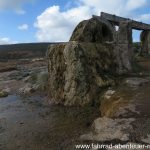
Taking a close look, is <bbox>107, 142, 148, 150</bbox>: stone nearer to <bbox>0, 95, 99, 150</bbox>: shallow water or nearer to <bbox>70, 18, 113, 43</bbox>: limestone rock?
<bbox>0, 95, 99, 150</bbox>: shallow water

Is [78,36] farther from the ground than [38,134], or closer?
farther from the ground

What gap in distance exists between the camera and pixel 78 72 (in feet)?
33.1

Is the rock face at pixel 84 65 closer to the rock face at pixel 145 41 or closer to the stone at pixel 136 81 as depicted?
the stone at pixel 136 81

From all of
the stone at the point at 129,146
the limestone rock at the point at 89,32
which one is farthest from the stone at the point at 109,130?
the limestone rock at the point at 89,32

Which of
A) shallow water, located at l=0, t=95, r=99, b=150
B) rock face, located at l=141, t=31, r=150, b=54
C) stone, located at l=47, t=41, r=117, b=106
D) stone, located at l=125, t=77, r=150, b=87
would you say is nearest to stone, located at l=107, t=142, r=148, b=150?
shallow water, located at l=0, t=95, r=99, b=150

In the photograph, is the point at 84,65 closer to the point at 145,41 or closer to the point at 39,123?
the point at 39,123

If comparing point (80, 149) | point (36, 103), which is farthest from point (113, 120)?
point (36, 103)

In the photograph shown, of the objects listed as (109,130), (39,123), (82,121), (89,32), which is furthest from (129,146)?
(89,32)

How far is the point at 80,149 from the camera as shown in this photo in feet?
19.8

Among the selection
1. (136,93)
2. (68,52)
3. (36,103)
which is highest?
(68,52)

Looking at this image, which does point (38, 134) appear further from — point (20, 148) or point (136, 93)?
point (136, 93)

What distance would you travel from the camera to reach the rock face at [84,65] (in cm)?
1011

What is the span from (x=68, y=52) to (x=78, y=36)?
1.57m

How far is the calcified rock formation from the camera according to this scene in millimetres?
10117
